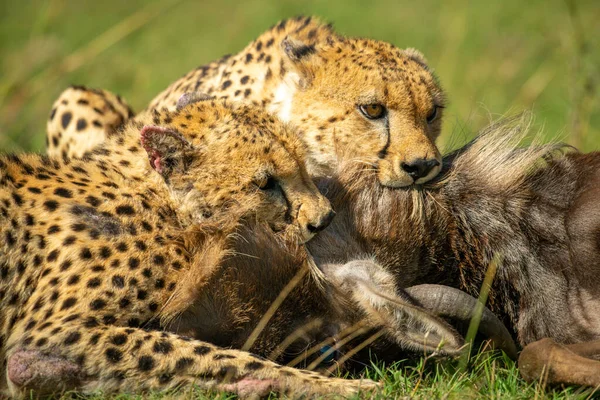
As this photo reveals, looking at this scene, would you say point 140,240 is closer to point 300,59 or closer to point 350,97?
point 350,97

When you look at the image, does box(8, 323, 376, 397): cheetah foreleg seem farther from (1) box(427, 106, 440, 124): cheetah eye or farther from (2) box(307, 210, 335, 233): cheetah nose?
(1) box(427, 106, 440, 124): cheetah eye

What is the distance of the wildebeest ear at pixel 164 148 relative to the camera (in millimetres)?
3439

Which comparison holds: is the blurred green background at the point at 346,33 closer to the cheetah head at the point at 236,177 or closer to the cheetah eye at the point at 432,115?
the cheetah eye at the point at 432,115

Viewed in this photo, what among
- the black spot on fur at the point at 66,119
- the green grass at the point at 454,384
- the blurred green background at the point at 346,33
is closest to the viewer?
the green grass at the point at 454,384

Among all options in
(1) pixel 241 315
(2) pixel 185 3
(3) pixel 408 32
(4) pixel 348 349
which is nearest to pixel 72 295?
(1) pixel 241 315

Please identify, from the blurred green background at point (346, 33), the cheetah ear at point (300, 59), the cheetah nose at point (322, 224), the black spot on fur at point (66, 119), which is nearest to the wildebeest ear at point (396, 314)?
the cheetah nose at point (322, 224)

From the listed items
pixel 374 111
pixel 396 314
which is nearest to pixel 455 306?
pixel 396 314

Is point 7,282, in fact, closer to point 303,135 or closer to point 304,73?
point 303,135

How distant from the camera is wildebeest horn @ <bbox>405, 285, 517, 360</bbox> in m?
3.25

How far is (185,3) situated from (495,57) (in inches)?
195

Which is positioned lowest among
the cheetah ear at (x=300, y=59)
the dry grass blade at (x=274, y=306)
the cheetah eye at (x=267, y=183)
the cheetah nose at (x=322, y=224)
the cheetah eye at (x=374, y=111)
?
the dry grass blade at (x=274, y=306)

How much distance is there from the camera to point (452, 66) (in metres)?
7.99

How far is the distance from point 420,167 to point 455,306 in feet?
2.28

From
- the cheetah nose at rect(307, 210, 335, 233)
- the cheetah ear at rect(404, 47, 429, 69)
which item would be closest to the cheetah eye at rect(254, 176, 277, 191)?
the cheetah nose at rect(307, 210, 335, 233)
